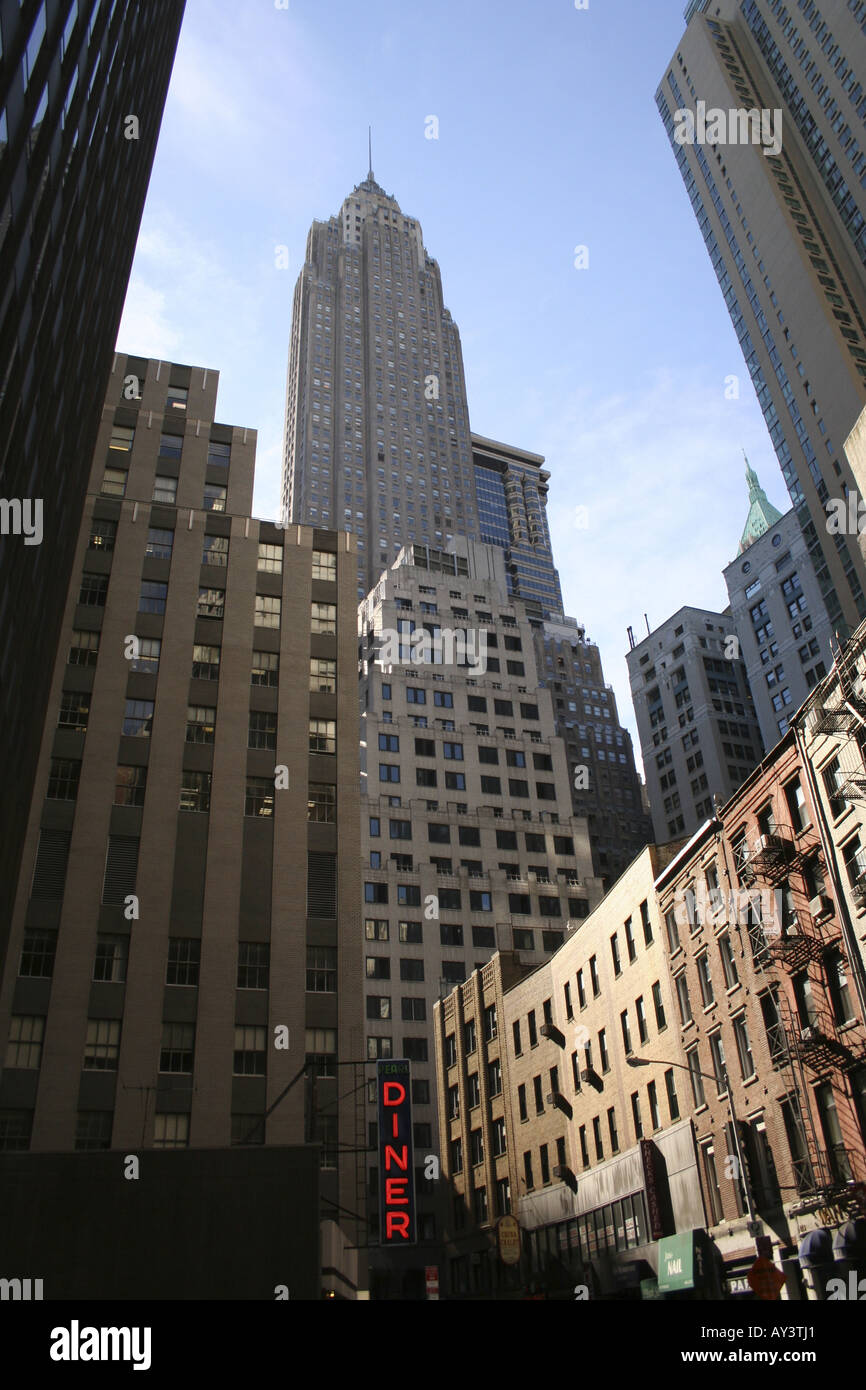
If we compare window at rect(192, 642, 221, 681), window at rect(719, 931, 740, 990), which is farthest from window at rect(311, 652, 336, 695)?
window at rect(719, 931, 740, 990)

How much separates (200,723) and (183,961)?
11.9 metres

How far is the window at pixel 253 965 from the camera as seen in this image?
145 feet

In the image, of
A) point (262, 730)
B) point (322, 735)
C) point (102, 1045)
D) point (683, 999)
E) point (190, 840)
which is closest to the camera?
point (102, 1045)

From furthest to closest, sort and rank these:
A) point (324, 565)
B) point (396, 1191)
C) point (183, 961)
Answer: point (324, 565)
point (183, 961)
point (396, 1191)

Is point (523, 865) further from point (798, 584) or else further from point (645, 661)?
point (645, 661)

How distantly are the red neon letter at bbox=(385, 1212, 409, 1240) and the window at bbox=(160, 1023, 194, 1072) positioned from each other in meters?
9.84

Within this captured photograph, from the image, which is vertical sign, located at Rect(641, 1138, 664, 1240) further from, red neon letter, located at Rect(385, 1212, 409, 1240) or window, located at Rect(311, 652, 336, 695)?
window, located at Rect(311, 652, 336, 695)

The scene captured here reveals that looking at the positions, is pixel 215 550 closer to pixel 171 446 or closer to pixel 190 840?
pixel 171 446

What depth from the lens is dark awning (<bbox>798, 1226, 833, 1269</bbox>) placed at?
3167 centimetres

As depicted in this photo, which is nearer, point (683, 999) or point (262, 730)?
point (683, 999)

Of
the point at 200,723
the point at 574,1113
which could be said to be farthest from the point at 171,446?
the point at 574,1113

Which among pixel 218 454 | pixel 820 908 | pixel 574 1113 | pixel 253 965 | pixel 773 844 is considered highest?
pixel 218 454

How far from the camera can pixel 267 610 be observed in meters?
55.9

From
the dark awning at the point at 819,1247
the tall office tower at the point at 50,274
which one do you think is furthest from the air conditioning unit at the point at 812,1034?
the tall office tower at the point at 50,274
